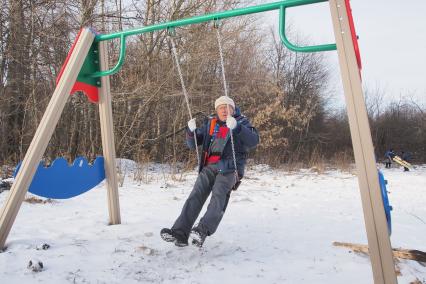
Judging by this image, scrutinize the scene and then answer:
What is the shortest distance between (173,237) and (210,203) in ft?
1.33

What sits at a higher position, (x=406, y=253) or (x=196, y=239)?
(x=196, y=239)

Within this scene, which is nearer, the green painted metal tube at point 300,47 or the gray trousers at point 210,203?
the green painted metal tube at point 300,47

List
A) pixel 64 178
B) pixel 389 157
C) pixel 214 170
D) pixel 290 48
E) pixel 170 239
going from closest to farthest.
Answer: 1. pixel 290 48
2. pixel 170 239
3. pixel 214 170
4. pixel 64 178
5. pixel 389 157

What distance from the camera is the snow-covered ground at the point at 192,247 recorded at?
8.02 ft

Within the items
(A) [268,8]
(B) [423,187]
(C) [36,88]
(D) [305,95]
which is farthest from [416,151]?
(A) [268,8]

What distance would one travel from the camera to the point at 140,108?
9273 mm

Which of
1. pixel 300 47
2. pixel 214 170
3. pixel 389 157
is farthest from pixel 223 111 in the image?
pixel 389 157

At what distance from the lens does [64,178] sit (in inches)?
129

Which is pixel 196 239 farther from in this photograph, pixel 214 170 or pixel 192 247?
pixel 214 170

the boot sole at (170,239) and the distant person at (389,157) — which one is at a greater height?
the distant person at (389,157)

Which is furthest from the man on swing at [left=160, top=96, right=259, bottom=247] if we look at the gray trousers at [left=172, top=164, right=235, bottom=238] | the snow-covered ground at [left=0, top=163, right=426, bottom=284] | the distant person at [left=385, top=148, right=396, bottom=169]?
the distant person at [left=385, top=148, right=396, bottom=169]

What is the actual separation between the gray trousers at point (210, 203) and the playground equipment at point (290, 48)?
0.97 metres

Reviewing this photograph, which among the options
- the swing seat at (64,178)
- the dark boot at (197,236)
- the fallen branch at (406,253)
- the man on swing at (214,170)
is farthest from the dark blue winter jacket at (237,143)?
the fallen branch at (406,253)

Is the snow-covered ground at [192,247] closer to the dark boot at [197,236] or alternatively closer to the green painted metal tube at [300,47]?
the dark boot at [197,236]
